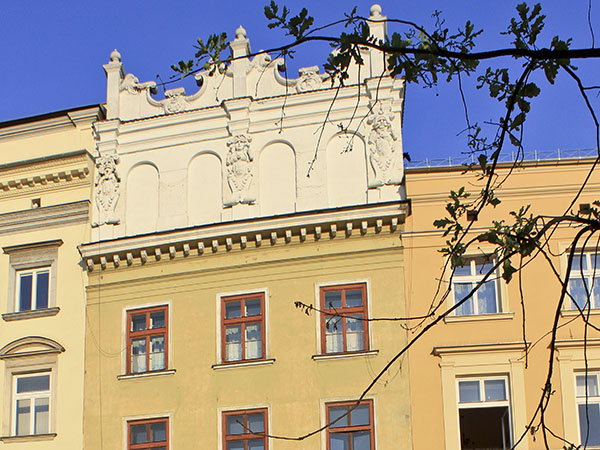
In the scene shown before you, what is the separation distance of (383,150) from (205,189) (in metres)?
4.48

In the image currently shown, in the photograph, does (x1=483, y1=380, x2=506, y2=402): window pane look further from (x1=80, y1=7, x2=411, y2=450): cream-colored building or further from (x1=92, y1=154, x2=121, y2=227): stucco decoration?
(x1=92, y1=154, x2=121, y2=227): stucco decoration

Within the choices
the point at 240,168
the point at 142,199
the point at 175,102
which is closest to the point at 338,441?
the point at 240,168

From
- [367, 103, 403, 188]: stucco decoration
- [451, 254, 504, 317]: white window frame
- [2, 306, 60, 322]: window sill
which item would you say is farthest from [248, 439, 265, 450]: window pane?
[367, 103, 403, 188]: stucco decoration

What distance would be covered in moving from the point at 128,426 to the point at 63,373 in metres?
2.14

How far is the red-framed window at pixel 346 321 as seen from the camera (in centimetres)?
2338

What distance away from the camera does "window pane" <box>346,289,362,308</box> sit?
23.6 meters

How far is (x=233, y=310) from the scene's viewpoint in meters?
24.5

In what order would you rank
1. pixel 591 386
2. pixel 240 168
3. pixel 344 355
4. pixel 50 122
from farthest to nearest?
pixel 50 122 → pixel 240 168 → pixel 344 355 → pixel 591 386

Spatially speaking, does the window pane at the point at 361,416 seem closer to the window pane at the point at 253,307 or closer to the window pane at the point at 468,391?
the window pane at the point at 468,391

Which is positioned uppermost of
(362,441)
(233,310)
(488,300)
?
(233,310)

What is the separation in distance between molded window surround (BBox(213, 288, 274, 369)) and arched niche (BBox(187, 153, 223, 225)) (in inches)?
86.7

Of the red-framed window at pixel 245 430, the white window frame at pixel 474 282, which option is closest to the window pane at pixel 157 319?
the red-framed window at pixel 245 430

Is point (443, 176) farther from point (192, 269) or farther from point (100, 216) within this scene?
point (100, 216)

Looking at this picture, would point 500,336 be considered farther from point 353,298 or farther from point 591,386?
point 353,298
